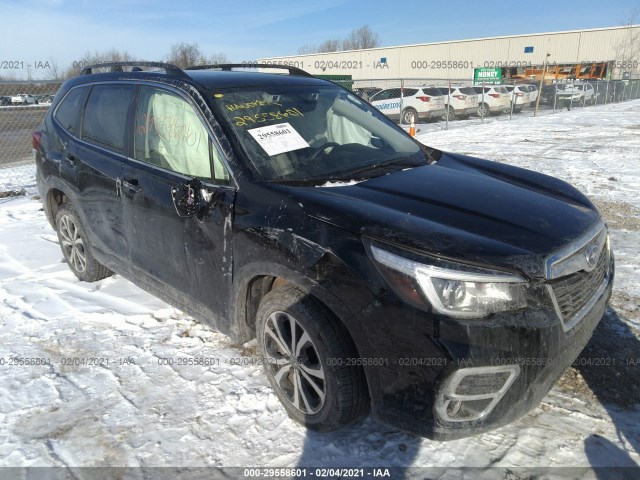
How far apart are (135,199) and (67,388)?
1.27 m

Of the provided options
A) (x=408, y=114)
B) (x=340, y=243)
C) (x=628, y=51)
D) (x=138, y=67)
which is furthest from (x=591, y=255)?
(x=628, y=51)

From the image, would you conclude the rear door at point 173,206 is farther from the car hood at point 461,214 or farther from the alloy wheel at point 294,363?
the car hood at point 461,214

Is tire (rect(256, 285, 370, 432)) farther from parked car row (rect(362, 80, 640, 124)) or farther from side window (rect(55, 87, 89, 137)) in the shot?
parked car row (rect(362, 80, 640, 124))

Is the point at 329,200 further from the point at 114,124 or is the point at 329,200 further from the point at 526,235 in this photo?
the point at 114,124

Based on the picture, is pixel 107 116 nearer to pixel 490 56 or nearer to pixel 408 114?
pixel 408 114

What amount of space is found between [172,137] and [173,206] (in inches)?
19.6

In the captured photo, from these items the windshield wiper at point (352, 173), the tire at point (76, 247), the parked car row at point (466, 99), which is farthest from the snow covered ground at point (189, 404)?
the parked car row at point (466, 99)

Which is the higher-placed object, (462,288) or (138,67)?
(138,67)

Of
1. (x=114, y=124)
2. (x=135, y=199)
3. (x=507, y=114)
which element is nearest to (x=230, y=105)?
(x=135, y=199)

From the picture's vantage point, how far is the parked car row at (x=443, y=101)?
1994 centimetres

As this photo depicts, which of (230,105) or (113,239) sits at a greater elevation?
(230,105)

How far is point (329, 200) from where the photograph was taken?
8.09 ft

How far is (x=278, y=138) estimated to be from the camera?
2979 mm

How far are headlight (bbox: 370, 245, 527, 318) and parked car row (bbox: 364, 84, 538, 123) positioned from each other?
17.3 m
